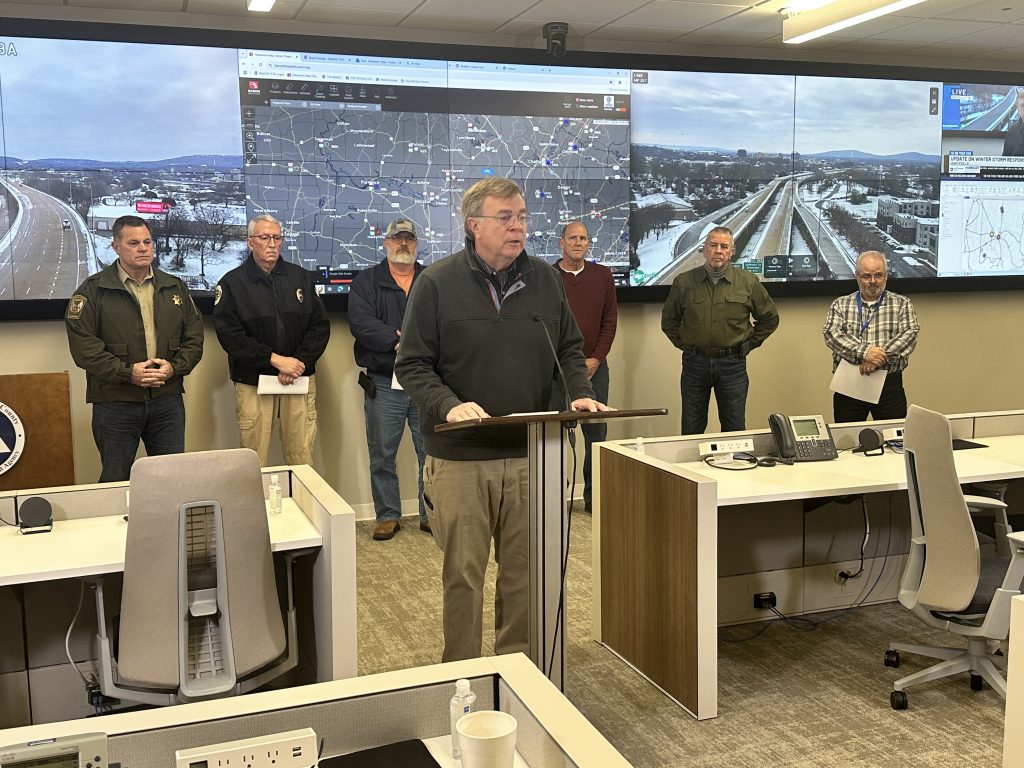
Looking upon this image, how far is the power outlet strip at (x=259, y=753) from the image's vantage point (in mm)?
1352

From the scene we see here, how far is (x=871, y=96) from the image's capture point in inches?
255

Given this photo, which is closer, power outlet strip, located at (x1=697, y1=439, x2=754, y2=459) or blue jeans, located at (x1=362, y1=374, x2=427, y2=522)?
power outlet strip, located at (x1=697, y1=439, x2=754, y2=459)

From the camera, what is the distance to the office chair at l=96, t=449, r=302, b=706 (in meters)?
2.41

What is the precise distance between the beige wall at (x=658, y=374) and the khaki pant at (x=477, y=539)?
2739 mm

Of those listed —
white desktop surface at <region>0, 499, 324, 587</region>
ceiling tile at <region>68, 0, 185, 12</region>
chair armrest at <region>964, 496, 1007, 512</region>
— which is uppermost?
ceiling tile at <region>68, 0, 185, 12</region>

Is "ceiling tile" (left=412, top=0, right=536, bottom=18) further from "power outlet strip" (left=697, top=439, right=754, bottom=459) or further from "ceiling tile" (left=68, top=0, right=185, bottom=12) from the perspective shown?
"power outlet strip" (left=697, top=439, right=754, bottom=459)

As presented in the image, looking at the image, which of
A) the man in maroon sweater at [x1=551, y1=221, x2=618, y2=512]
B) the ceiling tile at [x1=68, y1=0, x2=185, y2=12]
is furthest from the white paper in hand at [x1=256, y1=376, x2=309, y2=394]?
the ceiling tile at [x1=68, y1=0, x2=185, y2=12]

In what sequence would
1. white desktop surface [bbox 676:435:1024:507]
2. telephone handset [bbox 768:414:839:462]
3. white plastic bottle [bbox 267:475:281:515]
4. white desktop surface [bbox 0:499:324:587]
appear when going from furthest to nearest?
telephone handset [bbox 768:414:839:462] → white desktop surface [bbox 676:435:1024:507] → white plastic bottle [bbox 267:475:281:515] → white desktop surface [bbox 0:499:324:587]

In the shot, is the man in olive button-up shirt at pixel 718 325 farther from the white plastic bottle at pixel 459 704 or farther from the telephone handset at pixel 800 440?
the white plastic bottle at pixel 459 704

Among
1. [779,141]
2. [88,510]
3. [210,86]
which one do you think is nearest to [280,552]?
[88,510]

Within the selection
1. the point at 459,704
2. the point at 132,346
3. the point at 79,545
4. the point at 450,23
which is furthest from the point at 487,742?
the point at 450,23

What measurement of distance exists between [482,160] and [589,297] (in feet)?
3.29

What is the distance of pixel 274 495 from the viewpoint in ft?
10.2

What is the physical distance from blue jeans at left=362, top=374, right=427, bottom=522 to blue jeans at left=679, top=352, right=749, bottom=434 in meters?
1.57
